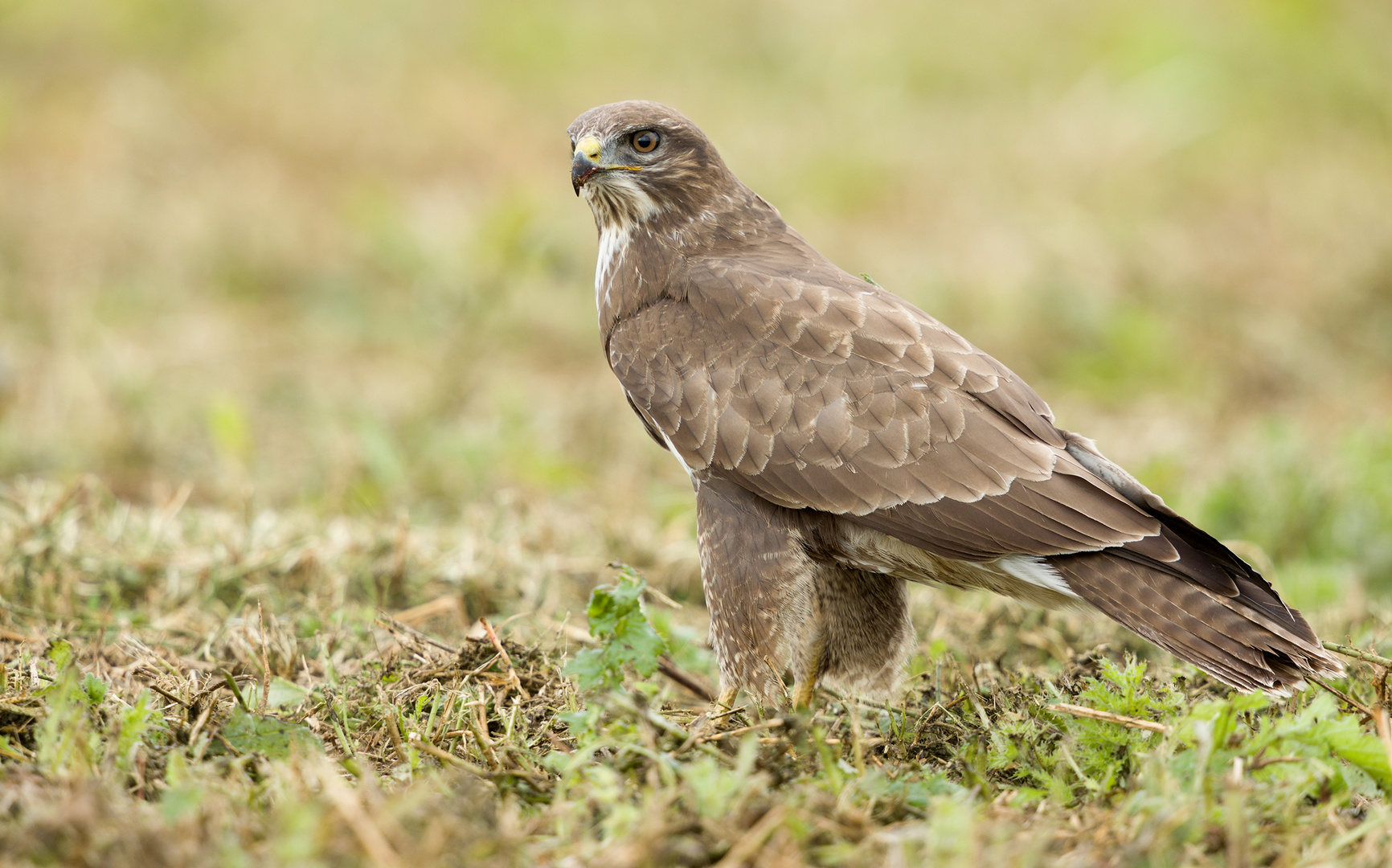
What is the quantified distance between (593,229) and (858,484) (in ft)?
21.2

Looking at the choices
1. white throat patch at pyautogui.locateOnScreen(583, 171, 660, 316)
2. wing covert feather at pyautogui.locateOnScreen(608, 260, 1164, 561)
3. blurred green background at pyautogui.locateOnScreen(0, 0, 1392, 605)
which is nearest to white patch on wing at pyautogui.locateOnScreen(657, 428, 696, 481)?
wing covert feather at pyautogui.locateOnScreen(608, 260, 1164, 561)

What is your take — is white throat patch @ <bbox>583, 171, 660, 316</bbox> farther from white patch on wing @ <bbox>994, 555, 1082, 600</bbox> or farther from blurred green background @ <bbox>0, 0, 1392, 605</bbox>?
white patch on wing @ <bbox>994, 555, 1082, 600</bbox>

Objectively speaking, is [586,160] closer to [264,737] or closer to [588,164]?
[588,164]

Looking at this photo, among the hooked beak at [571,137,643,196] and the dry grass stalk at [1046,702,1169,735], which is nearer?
the dry grass stalk at [1046,702,1169,735]

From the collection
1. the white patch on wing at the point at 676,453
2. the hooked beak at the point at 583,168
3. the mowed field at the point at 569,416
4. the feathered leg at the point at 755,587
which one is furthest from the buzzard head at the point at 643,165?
the mowed field at the point at 569,416

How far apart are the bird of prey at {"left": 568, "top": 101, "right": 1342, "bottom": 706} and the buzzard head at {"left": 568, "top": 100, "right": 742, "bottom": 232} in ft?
0.04

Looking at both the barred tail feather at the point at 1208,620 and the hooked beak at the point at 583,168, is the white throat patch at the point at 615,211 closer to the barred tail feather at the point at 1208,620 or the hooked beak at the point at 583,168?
the hooked beak at the point at 583,168

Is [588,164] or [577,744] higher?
[588,164]

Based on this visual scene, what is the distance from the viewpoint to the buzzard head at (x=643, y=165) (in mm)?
3908

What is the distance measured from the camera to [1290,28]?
44.0 feet

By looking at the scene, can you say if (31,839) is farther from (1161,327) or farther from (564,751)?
(1161,327)

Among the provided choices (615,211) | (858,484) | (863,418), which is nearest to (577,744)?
(858,484)

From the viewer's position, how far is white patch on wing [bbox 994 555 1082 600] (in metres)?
3.22

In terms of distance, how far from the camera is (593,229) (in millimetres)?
9422
